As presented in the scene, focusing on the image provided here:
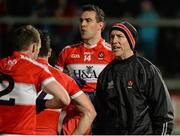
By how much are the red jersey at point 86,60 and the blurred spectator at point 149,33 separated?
5010 mm

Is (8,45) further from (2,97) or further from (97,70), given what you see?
(2,97)

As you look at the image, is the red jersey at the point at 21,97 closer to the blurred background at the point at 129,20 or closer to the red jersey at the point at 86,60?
the red jersey at the point at 86,60

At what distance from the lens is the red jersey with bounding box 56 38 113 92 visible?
916 cm

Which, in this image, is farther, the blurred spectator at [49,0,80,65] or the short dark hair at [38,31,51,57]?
the blurred spectator at [49,0,80,65]

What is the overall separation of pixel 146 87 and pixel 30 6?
7.57 meters

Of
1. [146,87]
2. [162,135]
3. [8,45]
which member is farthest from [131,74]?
[8,45]

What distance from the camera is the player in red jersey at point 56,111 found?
6871 mm

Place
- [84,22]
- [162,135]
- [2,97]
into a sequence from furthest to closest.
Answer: [84,22] → [162,135] → [2,97]

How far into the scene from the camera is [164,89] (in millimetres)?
7230

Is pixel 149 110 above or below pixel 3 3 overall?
below

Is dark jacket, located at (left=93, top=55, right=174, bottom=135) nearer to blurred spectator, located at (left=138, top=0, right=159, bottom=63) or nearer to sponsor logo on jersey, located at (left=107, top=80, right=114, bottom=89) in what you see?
sponsor logo on jersey, located at (left=107, top=80, right=114, bottom=89)

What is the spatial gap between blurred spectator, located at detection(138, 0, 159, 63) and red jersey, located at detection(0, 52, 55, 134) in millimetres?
7768

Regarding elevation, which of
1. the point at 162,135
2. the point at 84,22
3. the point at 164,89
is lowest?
the point at 162,135

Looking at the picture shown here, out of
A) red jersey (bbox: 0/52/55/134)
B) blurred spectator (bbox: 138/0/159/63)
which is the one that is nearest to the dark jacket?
red jersey (bbox: 0/52/55/134)
